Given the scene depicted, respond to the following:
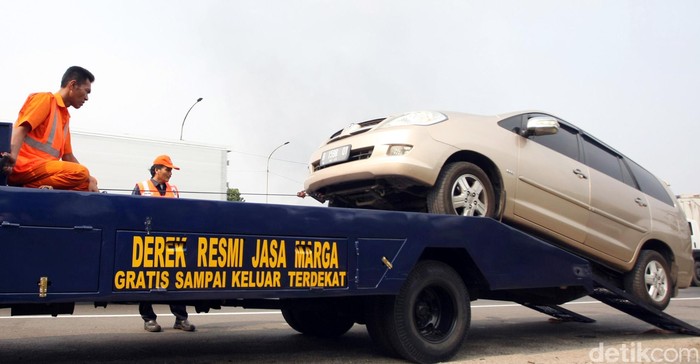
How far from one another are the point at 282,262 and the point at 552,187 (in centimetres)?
293

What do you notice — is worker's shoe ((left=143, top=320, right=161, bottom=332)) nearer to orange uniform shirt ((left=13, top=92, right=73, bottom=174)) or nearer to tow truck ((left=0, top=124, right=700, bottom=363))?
tow truck ((left=0, top=124, right=700, bottom=363))

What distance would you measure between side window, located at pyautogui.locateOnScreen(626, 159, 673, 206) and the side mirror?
1707mm

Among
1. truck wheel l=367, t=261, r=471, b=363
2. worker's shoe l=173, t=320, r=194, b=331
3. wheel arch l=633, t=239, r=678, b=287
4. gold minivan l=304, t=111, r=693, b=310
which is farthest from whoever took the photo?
wheel arch l=633, t=239, r=678, b=287

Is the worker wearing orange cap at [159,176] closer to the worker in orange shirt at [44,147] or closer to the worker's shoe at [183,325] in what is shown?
the worker's shoe at [183,325]

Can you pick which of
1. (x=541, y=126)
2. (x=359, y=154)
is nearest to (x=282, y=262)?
(x=359, y=154)

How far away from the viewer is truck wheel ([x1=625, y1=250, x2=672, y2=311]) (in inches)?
242

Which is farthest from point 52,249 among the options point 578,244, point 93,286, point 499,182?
point 578,244

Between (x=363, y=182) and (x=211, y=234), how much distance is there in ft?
5.75

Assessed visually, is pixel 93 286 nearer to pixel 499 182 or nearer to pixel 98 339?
pixel 98 339

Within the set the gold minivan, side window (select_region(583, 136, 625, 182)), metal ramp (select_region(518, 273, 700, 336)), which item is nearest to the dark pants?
the gold minivan

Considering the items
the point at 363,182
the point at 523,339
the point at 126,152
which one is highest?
the point at 126,152

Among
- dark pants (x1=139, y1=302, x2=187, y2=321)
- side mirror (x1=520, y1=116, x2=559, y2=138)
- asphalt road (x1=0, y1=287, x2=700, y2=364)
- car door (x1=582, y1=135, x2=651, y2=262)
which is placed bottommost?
asphalt road (x1=0, y1=287, x2=700, y2=364)

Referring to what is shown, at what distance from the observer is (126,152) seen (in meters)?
12.2

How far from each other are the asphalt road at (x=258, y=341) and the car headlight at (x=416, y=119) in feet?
6.36
